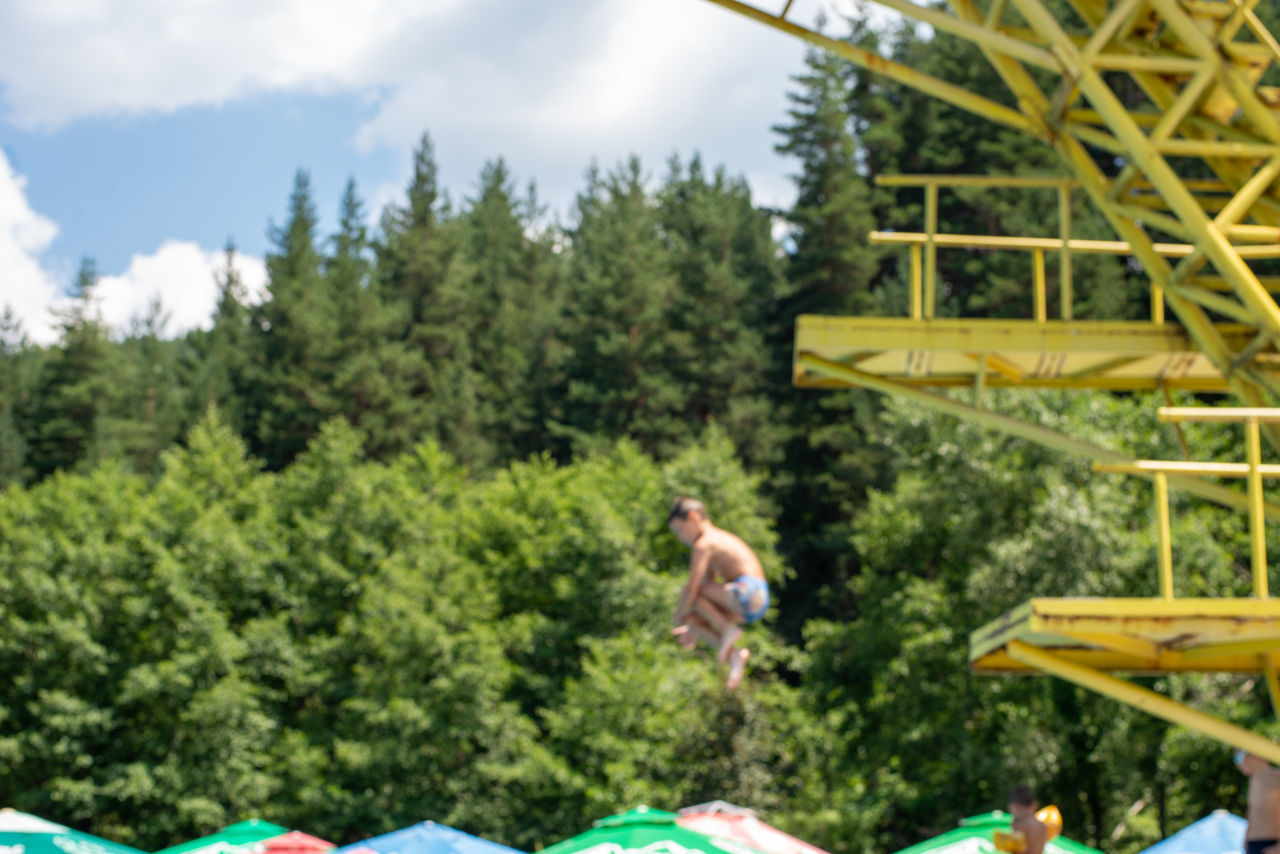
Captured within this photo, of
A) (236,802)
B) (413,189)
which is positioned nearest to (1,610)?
(236,802)

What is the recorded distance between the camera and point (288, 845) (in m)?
16.6

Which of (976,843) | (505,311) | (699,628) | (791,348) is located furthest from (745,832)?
(505,311)

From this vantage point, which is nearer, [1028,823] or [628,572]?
[1028,823]

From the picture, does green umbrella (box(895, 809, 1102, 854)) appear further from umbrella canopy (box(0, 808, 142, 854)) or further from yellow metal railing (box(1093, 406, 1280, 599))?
umbrella canopy (box(0, 808, 142, 854))

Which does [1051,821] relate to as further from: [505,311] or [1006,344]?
[505,311]

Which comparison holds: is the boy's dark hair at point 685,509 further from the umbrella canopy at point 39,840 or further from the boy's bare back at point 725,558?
the umbrella canopy at point 39,840

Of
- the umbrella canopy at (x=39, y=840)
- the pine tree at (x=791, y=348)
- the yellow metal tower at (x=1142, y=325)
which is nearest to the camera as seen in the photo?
the yellow metal tower at (x=1142, y=325)

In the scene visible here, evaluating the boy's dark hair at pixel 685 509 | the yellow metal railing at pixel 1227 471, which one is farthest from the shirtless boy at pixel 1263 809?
the boy's dark hair at pixel 685 509

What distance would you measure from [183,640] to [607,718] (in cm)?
1075

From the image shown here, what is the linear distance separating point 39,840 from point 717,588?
10381 mm

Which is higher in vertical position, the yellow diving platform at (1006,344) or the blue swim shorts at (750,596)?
A: the yellow diving platform at (1006,344)

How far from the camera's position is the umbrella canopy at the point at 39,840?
14.1m

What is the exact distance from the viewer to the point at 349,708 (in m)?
31.4

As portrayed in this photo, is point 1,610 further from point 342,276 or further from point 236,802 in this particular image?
point 342,276
